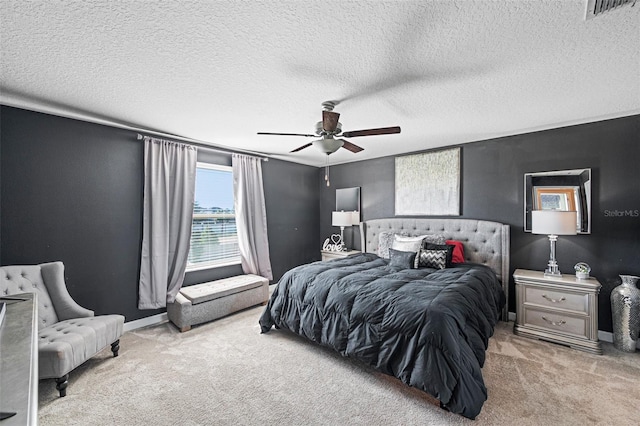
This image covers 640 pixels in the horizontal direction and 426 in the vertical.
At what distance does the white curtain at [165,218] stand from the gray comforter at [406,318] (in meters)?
1.49

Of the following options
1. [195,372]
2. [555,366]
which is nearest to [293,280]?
[195,372]

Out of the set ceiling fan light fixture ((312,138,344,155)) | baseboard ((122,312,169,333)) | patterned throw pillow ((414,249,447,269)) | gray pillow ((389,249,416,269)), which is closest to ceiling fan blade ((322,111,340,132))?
ceiling fan light fixture ((312,138,344,155))

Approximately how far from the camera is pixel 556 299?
3.01m

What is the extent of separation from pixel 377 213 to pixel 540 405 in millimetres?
3494

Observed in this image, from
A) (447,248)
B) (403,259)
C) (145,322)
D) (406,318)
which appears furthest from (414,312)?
(145,322)

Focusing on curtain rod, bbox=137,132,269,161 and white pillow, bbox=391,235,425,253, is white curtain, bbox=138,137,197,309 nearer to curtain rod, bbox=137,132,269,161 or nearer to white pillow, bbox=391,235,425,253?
curtain rod, bbox=137,132,269,161

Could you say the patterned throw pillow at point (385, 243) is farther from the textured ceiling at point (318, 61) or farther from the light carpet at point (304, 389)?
the textured ceiling at point (318, 61)

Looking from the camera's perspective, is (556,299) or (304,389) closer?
(304,389)

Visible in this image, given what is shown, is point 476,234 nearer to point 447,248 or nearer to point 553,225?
point 447,248

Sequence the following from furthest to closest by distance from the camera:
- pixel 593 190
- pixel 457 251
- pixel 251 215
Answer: pixel 251 215, pixel 457 251, pixel 593 190

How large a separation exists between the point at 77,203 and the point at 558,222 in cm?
533

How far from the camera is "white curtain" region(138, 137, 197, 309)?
137 inches

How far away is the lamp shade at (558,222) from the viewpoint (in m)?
2.94

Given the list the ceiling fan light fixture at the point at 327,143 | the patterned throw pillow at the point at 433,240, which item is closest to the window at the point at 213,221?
the ceiling fan light fixture at the point at 327,143
